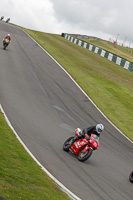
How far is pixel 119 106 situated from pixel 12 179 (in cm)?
1874

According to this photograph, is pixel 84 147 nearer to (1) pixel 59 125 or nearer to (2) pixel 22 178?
(1) pixel 59 125

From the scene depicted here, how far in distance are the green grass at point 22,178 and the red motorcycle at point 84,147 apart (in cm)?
263

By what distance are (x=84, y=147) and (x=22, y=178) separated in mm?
5054

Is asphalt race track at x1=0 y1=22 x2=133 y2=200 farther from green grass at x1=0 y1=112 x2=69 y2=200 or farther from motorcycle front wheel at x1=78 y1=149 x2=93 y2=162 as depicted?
green grass at x1=0 y1=112 x2=69 y2=200

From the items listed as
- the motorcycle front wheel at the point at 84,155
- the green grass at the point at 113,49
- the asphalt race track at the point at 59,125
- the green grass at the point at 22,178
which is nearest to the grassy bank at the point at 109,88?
the asphalt race track at the point at 59,125

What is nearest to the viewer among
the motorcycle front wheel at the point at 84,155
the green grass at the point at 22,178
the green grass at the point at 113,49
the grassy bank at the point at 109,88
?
the green grass at the point at 22,178

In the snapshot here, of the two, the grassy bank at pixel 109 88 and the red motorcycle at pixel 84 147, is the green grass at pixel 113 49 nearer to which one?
the grassy bank at pixel 109 88

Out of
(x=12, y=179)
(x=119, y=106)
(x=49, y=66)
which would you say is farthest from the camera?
(x=49, y=66)

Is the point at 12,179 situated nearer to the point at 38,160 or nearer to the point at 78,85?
the point at 38,160

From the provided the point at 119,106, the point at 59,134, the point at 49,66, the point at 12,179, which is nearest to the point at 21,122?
the point at 59,134

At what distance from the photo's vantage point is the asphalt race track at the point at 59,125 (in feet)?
35.8

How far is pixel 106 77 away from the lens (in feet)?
117

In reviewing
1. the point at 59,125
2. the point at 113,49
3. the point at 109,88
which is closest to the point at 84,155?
the point at 59,125

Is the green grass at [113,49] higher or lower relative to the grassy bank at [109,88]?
higher
